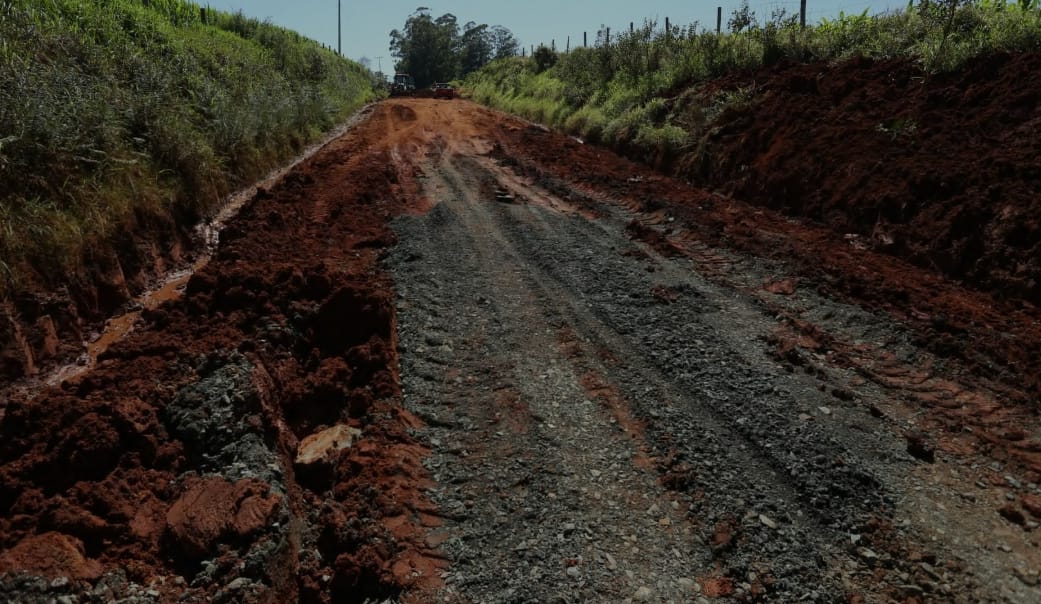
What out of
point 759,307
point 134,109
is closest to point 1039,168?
point 759,307

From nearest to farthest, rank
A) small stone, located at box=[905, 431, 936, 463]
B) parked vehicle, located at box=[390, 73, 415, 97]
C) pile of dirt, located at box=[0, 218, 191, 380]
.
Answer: small stone, located at box=[905, 431, 936, 463]
pile of dirt, located at box=[0, 218, 191, 380]
parked vehicle, located at box=[390, 73, 415, 97]

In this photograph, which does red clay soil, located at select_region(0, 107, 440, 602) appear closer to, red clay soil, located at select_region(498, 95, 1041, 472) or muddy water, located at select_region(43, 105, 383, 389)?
muddy water, located at select_region(43, 105, 383, 389)

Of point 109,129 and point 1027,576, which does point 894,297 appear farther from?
point 109,129

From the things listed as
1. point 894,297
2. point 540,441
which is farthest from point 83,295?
point 894,297

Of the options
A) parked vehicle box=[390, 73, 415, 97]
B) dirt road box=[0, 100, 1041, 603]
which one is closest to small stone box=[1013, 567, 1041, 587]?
dirt road box=[0, 100, 1041, 603]

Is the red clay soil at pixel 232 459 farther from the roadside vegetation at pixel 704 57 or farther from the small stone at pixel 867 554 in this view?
the roadside vegetation at pixel 704 57

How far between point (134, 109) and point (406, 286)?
4991mm

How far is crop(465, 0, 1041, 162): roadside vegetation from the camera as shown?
9.71 metres

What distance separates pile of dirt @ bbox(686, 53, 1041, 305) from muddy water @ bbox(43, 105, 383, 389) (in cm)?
855

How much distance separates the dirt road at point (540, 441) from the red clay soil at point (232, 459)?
18 mm

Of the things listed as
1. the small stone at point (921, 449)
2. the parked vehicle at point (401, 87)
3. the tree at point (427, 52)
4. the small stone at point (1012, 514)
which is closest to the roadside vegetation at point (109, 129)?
the small stone at point (921, 449)

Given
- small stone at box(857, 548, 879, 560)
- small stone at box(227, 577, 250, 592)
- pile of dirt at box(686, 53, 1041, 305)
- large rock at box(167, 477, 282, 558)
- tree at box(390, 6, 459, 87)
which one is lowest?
small stone at box(227, 577, 250, 592)

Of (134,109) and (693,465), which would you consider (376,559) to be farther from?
(134,109)

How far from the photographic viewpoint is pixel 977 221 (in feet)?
21.7
